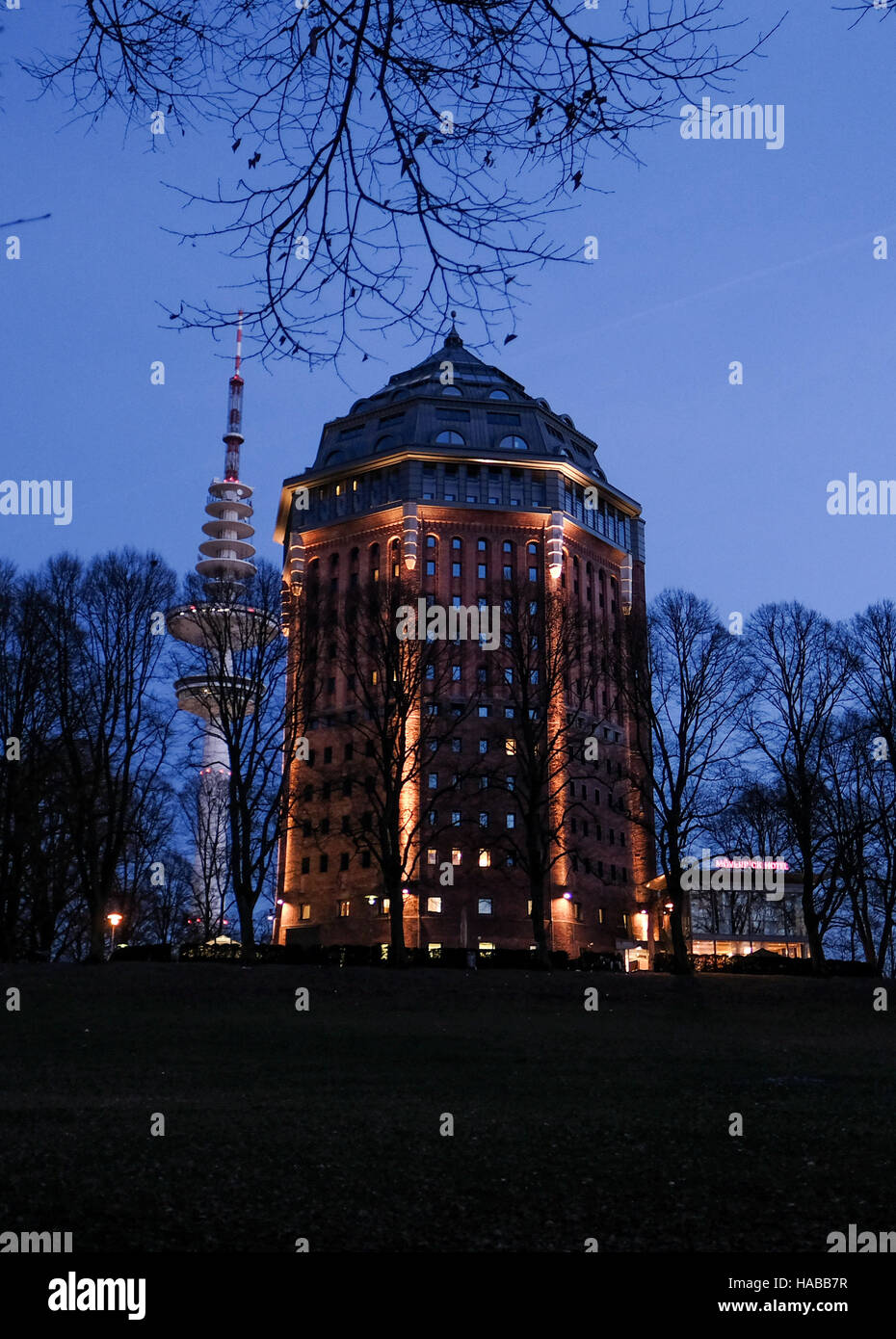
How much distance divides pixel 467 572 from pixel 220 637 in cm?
4368

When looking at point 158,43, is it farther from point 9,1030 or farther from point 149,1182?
point 9,1030

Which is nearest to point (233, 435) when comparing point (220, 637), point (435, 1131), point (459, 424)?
point (459, 424)

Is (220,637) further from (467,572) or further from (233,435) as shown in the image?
(233,435)

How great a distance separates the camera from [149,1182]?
11719 millimetres

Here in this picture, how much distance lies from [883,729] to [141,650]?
2794 cm

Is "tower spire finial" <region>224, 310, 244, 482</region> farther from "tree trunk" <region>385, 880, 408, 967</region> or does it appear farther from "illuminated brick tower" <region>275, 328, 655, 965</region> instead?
"tree trunk" <region>385, 880, 408, 967</region>

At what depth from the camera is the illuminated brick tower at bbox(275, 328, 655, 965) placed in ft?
271

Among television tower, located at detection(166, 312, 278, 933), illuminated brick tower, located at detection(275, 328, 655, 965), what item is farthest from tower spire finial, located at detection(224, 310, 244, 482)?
illuminated brick tower, located at detection(275, 328, 655, 965)

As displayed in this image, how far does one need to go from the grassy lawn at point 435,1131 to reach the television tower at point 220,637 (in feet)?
23.7

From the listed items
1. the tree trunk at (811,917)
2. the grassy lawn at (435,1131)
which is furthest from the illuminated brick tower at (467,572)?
the grassy lawn at (435,1131)

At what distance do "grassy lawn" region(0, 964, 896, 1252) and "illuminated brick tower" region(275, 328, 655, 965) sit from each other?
49.1m

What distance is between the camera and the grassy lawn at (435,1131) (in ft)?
34.7
